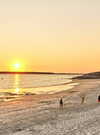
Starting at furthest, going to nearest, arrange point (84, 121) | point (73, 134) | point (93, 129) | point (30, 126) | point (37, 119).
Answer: point (37, 119) → point (84, 121) → point (30, 126) → point (93, 129) → point (73, 134)

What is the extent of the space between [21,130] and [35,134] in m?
1.77

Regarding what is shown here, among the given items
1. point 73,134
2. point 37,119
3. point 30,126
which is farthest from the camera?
point 37,119

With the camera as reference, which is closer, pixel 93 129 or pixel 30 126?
pixel 93 129

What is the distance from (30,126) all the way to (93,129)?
5.53 meters

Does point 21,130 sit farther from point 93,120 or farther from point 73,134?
point 93,120

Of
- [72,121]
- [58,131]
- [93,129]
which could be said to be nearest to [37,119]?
[72,121]

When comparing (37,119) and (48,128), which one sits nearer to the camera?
(48,128)

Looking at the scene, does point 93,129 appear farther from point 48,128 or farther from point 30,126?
point 30,126

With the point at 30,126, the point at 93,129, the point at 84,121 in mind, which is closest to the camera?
the point at 93,129

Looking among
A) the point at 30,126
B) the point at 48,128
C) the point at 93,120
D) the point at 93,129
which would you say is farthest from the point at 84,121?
the point at 30,126

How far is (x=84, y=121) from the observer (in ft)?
63.0

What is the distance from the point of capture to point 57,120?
1991 centimetres

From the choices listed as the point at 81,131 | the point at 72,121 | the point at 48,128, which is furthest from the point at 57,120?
the point at 81,131

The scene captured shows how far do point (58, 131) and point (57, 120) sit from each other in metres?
3.82
